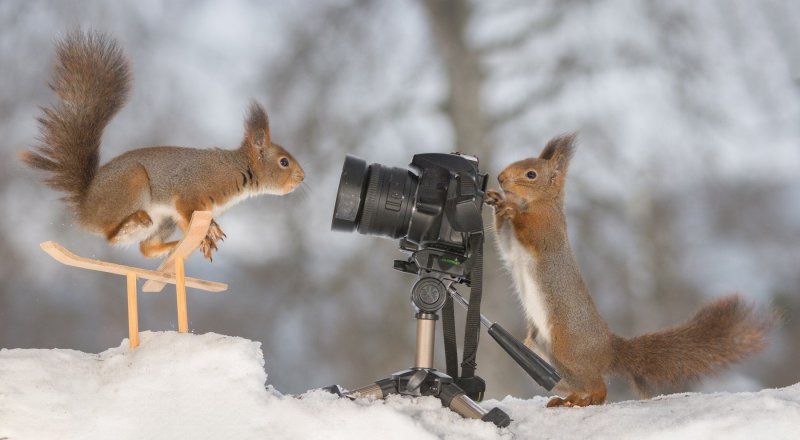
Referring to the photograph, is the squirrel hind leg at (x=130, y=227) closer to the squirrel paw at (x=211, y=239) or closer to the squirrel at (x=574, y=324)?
the squirrel paw at (x=211, y=239)

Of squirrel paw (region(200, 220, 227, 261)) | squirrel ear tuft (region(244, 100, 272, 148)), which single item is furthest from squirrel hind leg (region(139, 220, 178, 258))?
squirrel ear tuft (region(244, 100, 272, 148))

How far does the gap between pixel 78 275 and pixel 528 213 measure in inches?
58.2

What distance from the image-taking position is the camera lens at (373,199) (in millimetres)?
1545

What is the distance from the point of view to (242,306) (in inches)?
106

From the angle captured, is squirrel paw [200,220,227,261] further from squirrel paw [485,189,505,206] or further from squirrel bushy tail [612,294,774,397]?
squirrel bushy tail [612,294,774,397]

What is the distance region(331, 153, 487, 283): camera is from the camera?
5.06ft

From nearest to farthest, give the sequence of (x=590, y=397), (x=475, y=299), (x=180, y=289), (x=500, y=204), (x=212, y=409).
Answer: (x=212, y=409)
(x=180, y=289)
(x=475, y=299)
(x=590, y=397)
(x=500, y=204)

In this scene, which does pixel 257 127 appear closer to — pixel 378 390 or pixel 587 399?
pixel 378 390

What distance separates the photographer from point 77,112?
157 centimetres

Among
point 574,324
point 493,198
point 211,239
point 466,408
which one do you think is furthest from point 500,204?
point 211,239

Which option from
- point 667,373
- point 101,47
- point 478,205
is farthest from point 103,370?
point 667,373

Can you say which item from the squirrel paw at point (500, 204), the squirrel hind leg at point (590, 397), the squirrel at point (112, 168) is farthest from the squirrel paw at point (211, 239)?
the squirrel hind leg at point (590, 397)

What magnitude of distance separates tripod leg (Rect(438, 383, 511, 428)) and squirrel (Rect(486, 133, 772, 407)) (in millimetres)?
328

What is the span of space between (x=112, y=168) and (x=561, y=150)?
3.20 feet
